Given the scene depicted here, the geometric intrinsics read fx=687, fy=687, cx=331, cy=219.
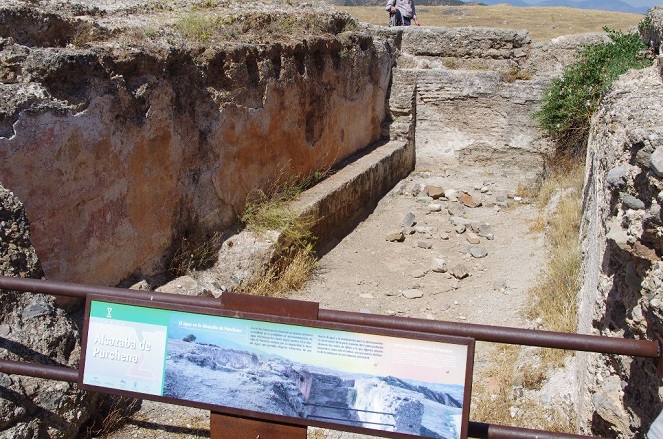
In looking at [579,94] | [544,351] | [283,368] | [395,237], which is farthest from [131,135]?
[579,94]

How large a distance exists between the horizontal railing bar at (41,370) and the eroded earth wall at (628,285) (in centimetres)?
204

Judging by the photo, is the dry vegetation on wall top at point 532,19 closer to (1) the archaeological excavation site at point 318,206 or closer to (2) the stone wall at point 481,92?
(2) the stone wall at point 481,92

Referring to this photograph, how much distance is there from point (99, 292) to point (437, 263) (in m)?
4.64

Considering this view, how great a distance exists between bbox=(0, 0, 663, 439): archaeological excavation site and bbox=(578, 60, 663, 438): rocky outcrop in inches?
0.5

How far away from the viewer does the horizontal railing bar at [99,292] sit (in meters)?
2.38

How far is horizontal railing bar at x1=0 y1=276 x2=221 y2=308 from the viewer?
2.38 metres

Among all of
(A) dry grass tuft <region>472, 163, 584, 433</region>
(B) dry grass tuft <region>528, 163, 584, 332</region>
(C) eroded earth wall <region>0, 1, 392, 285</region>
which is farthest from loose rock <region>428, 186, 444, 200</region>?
(C) eroded earth wall <region>0, 1, 392, 285</region>

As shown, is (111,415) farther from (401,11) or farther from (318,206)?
(401,11)

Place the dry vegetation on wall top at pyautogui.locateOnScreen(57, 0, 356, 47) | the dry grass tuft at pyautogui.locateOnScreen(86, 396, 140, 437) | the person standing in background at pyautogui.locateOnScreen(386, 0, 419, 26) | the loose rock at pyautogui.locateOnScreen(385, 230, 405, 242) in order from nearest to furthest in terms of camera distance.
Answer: the dry grass tuft at pyautogui.locateOnScreen(86, 396, 140, 437)
the dry vegetation on wall top at pyautogui.locateOnScreen(57, 0, 356, 47)
the loose rock at pyautogui.locateOnScreen(385, 230, 405, 242)
the person standing in background at pyautogui.locateOnScreen(386, 0, 419, 26)

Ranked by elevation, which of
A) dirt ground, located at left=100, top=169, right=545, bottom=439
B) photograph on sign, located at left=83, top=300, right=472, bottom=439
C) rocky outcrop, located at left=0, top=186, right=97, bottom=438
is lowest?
dirt ground, located at left=100, top=169, right=545, bottom=439

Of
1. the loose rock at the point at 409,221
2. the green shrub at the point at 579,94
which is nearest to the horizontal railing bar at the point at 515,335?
the loose rock at the point at 409,221

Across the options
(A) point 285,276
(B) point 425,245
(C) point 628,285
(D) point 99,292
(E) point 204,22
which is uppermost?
(E) point 204,22

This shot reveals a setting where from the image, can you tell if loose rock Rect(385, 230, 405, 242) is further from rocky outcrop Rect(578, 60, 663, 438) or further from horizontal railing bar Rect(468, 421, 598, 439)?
horizontal railing bar Rect(468, 421, 598, 439)

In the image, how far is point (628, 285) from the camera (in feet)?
9.16
